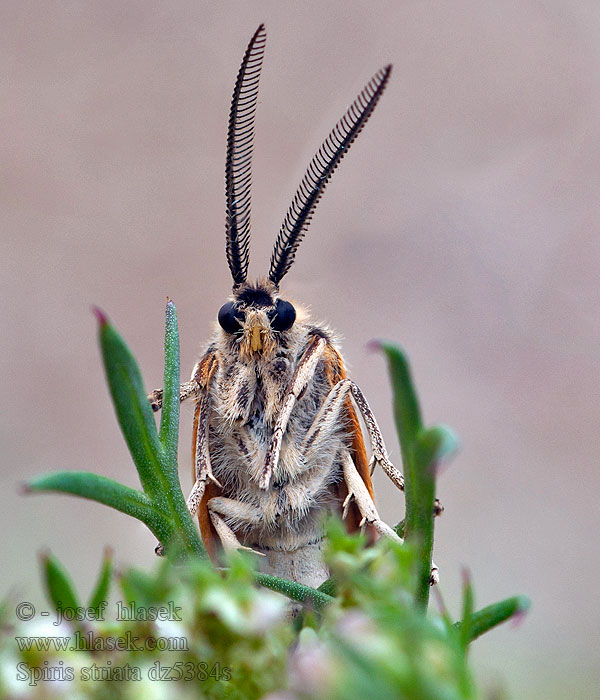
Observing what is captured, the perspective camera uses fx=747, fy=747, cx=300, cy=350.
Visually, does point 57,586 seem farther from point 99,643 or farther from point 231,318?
point 231,318

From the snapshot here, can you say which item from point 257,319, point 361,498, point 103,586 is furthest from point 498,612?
point 257,319

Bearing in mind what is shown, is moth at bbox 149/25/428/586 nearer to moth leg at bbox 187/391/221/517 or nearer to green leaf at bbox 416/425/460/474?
moth leg at bbox 187/391/221/517

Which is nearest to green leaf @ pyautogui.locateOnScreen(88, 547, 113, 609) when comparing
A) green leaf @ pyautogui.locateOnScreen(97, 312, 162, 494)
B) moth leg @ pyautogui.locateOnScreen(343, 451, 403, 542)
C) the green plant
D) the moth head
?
the green plant

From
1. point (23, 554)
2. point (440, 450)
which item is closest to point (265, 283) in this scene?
point (440, 450)

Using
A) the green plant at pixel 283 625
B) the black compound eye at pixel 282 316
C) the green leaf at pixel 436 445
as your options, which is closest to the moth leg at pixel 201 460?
the black compound eye at pixel 282 316

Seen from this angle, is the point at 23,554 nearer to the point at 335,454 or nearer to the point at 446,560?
the point at 446,560
